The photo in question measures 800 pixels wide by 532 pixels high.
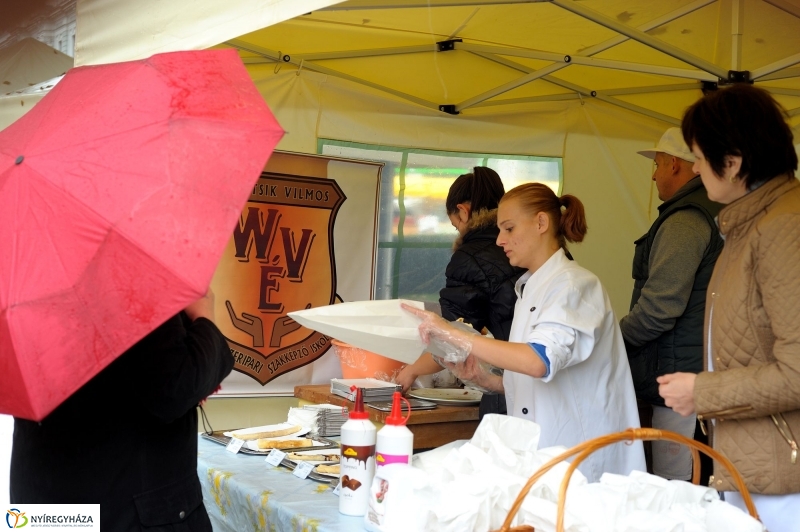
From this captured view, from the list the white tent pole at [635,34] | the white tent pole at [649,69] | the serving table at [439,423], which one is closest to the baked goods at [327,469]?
the serving table at [439,423]

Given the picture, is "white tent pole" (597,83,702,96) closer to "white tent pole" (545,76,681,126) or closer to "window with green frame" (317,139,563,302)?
"white tent pole" (545,76,681,126)

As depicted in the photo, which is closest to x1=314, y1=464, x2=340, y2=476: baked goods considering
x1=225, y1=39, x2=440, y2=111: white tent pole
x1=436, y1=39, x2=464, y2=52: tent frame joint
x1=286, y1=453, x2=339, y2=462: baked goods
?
x1=286, y1=453, x2=339, y2=462: baked goods

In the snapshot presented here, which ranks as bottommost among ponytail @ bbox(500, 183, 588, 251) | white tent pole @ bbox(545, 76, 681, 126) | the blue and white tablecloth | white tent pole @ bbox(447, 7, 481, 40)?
the blue and white tablecloth

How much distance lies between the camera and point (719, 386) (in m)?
1.70

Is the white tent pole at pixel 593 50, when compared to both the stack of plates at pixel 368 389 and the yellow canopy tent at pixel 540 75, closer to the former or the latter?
the yellow canopy tent at pixel 540 75

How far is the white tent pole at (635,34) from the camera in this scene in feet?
10.6

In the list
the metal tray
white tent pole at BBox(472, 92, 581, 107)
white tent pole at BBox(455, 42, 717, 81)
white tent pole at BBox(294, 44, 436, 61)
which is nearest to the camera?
the metal tray

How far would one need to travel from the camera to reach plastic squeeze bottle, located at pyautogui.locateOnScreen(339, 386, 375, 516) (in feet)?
5.88

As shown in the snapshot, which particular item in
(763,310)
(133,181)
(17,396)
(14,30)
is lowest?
(17,396)

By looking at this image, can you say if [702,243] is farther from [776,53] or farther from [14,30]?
[14,30]

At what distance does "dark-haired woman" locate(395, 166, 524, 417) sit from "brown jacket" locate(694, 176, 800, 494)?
1243 mm

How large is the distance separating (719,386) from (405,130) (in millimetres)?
2907

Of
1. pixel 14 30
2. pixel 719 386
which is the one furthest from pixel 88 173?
pixel 14 30

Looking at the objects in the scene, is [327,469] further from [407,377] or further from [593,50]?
[593,50]
